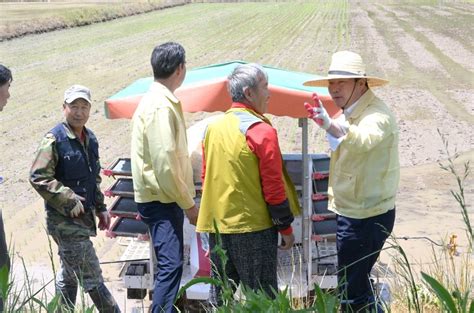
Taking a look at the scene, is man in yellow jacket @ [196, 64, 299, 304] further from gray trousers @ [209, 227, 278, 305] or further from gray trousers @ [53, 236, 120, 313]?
gray trousers @ [53, 236, 120, 313]

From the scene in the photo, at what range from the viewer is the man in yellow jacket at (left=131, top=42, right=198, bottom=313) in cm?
406

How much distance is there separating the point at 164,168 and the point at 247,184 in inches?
19.2

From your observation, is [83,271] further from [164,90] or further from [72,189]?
[164,90]

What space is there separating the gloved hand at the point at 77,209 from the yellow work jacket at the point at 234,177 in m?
0.78

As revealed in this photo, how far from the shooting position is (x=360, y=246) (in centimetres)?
389

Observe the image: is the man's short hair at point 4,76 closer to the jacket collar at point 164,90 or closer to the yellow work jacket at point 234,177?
the jacket collar at point 164,90

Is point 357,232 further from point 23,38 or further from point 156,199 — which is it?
point 23,38

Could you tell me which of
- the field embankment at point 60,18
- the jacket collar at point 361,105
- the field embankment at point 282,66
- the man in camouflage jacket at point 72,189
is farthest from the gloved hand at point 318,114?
the field embankment at point 60,18

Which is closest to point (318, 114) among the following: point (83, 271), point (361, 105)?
point (361, 105)

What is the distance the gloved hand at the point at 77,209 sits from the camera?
166 inches

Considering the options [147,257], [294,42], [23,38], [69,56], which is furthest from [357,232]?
[23,38]

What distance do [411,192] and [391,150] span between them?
18.7ft

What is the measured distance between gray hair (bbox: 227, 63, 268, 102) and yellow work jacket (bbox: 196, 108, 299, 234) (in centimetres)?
Answer: 8

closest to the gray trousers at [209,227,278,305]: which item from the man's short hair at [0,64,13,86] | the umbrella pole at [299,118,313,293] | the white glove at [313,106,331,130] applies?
the white glove at [313,106,331,130]
